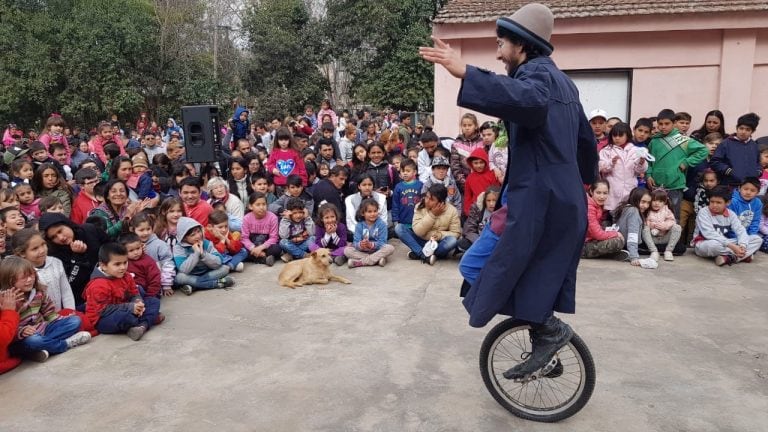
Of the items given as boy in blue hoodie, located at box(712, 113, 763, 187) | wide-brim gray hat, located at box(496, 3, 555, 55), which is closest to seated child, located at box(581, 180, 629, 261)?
boy in blue hoodie, located at box(712, 113, 763, 187)

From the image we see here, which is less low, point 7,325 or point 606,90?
point 606,90

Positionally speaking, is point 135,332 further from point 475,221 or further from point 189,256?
point 475,221

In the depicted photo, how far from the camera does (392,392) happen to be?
337cm

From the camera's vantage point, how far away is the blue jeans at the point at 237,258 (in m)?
6.09

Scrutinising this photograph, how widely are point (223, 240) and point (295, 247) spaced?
76 centimetres

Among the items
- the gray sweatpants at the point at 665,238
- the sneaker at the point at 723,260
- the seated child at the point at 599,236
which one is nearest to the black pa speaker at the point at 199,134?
the seated child at the point at 599,236

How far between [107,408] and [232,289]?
7.53 feet

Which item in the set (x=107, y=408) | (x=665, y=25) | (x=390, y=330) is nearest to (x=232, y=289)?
(x=390, y=330)

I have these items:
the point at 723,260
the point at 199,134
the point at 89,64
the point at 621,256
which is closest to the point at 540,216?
the point at 621,256

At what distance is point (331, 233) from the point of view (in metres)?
6.55

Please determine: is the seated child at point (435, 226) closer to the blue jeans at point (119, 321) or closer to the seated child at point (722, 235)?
the seated child at point (722, 235)

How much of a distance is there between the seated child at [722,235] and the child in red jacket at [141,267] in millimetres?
5254

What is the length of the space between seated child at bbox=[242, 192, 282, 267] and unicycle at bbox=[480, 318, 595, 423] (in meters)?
3.50

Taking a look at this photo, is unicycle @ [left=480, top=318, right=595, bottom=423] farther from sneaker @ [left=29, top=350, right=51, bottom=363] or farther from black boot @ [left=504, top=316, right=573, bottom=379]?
sneaker @ [left=29, top=350, right=51, bottom=363]
